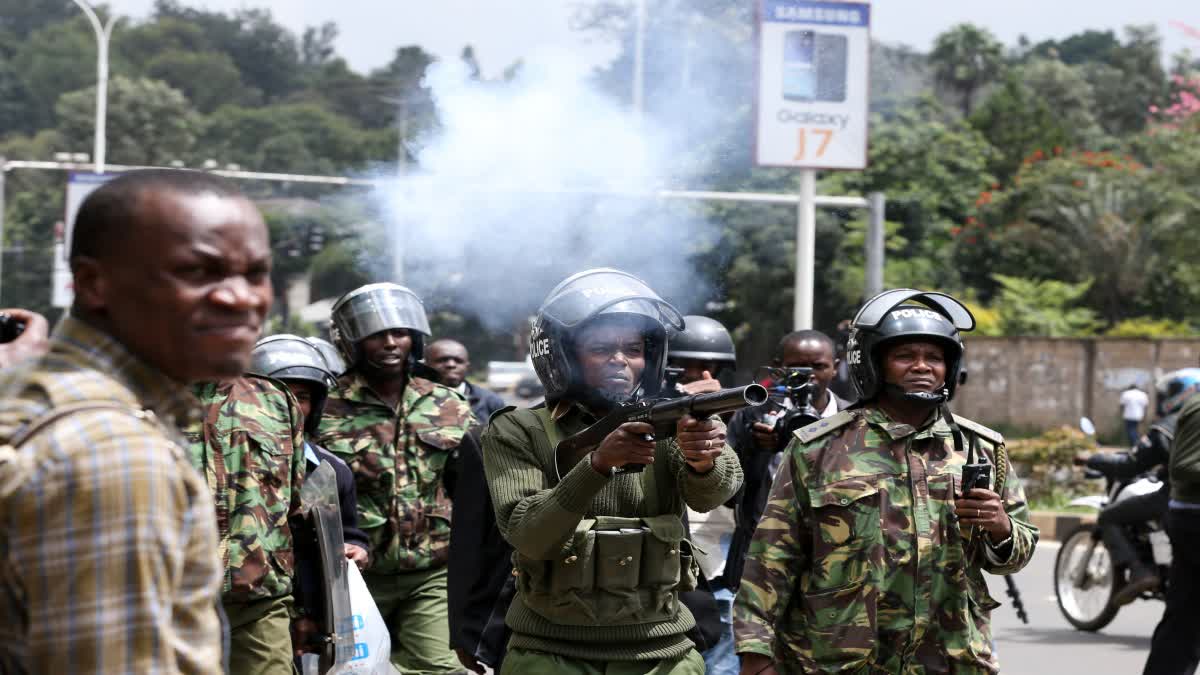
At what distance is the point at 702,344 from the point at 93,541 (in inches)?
201

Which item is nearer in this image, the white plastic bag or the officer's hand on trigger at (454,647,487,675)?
the officer's hand on trigger at (454,647,487,675)

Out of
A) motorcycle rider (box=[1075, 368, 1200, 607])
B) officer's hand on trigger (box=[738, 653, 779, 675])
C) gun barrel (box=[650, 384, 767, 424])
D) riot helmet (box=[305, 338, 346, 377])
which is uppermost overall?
gun barrel (box=[650, 384, 767, 424])

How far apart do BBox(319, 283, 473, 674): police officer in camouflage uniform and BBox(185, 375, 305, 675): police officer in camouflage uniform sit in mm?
1518

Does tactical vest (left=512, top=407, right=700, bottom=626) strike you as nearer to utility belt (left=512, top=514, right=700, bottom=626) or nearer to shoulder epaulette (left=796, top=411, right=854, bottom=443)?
utility belt (left=512, top=514, right=700, bottom=626)

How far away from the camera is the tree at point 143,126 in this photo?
77.4 metres

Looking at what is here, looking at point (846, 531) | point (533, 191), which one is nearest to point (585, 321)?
point (846, 531)

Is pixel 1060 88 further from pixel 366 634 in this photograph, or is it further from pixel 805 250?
pixel 366 634

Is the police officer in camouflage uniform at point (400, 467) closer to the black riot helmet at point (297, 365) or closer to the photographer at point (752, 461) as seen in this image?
the black riot helmet at point (297, 365)

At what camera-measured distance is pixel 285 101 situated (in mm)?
120125

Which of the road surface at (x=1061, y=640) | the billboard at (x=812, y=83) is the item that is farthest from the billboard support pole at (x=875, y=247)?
the road surface at (x=1061, y=640)

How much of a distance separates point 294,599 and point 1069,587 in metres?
6.67

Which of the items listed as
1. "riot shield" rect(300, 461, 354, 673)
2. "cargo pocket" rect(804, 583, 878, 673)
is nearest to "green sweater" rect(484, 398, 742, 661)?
"cargo pocket" rect(804, 583, 878, 673)

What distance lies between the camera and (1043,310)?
3334 cm

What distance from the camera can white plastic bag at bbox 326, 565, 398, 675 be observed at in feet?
17.1
